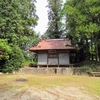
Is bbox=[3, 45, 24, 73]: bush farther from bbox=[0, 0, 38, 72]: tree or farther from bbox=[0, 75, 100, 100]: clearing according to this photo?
bbox=[0, 75, 100, 100]: clearing

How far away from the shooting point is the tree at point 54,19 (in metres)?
31.6

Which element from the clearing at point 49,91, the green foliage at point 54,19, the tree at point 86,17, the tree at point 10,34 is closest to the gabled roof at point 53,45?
the tree at point 10,34

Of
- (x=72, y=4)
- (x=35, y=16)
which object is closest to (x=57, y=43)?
(x=72, y=4)

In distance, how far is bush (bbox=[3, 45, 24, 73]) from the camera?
17477 mm

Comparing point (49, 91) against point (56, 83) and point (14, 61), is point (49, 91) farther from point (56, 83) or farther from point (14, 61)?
point (14, 61)

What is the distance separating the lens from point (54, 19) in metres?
32.5

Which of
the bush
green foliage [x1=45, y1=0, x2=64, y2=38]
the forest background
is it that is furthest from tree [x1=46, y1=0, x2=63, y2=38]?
the bush

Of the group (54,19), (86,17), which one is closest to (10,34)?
(86,17)

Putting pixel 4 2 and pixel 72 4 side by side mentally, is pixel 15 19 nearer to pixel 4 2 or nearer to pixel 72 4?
pixel 4 2

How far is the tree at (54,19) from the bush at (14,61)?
46.9 ft

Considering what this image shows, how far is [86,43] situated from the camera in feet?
70.4

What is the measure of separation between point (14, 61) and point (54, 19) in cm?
1745

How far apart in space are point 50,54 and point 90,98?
14570 millimetres

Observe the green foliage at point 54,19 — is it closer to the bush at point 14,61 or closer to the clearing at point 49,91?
the bush at point 14,61
